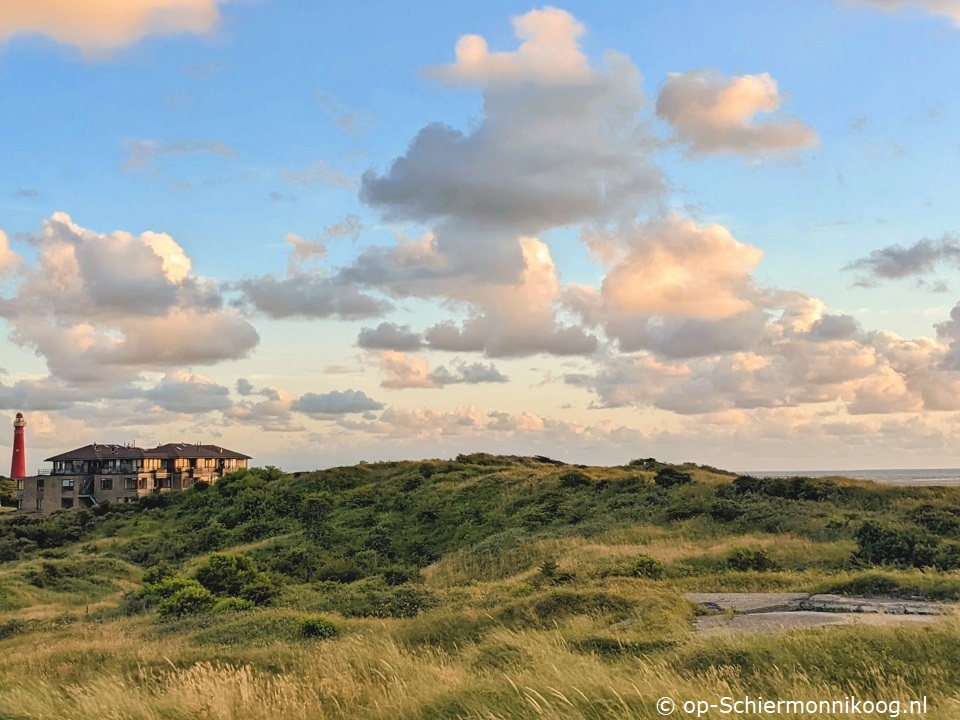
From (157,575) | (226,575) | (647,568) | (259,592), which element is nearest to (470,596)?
(647,568)

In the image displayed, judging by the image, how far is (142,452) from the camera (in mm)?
108188

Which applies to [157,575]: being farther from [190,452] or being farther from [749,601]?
[190,452]

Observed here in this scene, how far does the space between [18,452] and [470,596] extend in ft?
386

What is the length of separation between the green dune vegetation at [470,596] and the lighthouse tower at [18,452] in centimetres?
5447

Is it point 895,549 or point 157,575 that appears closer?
point 895,549

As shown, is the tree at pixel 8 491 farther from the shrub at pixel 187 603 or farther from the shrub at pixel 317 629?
the shrub at pixel 317 629

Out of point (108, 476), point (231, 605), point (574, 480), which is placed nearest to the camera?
point (231, 605)

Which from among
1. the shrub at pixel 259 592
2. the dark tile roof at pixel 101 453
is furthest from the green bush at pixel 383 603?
the dark tile roof at pixel 101 453

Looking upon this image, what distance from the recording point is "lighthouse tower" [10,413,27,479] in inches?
4653

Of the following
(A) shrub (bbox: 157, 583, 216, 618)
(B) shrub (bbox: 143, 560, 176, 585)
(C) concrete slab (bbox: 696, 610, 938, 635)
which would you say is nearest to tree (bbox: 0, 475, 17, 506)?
(B) shrub (bbox: 143, 560, 176, 585)

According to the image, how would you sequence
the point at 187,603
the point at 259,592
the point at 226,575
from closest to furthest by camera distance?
the point at 187,603
the point at 259,592
the point at 226,575

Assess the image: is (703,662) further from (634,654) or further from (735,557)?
(735,557)

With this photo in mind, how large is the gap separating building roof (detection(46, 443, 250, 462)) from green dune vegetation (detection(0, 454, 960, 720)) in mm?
35137

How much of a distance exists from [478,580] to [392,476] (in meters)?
38.9
